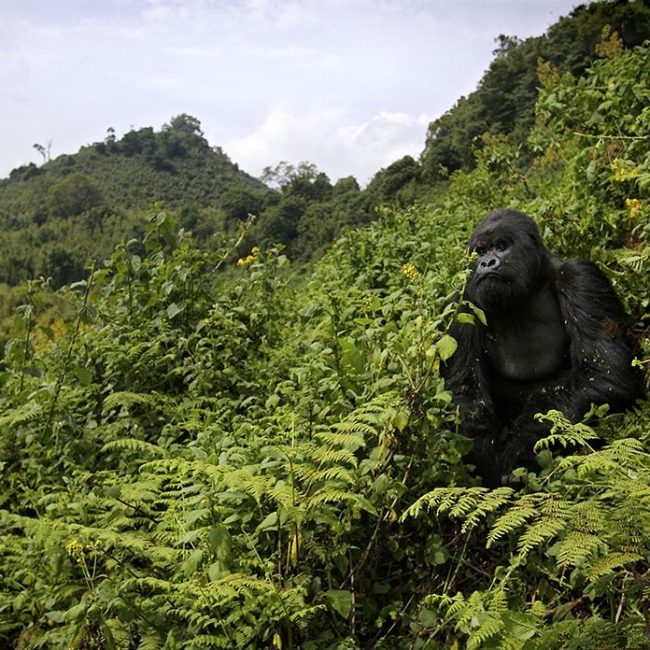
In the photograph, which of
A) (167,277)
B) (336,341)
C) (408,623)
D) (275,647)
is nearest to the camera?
(275,647)

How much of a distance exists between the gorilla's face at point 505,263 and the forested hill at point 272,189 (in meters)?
8.16

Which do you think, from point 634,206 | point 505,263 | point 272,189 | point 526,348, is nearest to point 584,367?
point 526,348

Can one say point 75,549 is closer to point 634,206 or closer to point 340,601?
point 340,601

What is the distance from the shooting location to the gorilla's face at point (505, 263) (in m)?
3.01

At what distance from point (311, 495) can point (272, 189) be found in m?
47.7

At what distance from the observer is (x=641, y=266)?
3139 mm

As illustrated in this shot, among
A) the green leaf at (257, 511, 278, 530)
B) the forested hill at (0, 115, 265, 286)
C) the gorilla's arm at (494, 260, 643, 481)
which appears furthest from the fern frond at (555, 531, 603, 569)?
the forested hill at (0, 115, 265, 286)

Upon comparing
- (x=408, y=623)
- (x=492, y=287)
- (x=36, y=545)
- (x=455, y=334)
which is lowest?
(x=408, y=623)

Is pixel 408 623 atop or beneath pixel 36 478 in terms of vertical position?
beneath

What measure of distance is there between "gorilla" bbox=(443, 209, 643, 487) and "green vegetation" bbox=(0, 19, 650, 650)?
0.18 meters

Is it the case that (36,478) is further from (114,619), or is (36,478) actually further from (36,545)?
(114,619)

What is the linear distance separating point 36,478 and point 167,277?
1.62 m

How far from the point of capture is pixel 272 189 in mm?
48281

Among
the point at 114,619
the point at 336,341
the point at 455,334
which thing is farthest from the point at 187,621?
the point at 455,334
